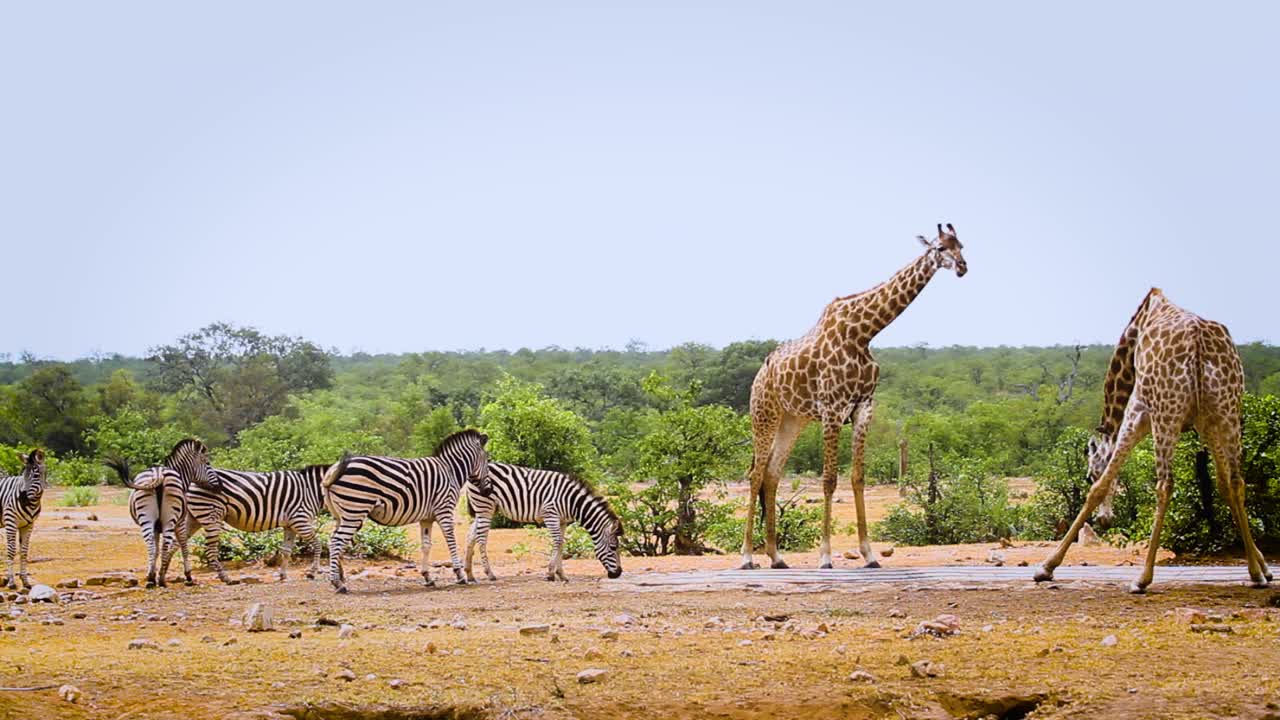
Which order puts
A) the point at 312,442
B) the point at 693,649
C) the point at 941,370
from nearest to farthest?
the point at 693,649
the point at 312,442
the point at 941,370

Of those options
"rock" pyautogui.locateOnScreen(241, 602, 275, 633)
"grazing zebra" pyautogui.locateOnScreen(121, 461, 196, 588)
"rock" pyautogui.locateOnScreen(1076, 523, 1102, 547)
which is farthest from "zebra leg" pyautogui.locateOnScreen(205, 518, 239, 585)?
"rock" pyautogui.locateOnScreen(1076, 523, 1102, 547)

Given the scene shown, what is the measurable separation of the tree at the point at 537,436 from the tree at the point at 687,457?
3058 mm

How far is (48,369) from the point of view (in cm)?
4503

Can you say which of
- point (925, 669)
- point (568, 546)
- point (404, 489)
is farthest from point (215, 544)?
point (925, 669)

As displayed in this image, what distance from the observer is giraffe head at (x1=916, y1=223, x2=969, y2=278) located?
13203mm

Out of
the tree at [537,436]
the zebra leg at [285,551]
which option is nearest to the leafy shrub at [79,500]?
the tree at [537,436]

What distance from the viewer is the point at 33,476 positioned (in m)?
14.1

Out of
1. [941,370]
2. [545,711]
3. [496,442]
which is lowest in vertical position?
[545,711]

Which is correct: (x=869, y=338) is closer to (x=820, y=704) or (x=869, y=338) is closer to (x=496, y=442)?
(x=820, y=704)

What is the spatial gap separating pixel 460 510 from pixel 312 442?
5061 mm

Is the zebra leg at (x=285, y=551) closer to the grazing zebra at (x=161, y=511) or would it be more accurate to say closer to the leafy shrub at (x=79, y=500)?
the grazing zebra at (x=161, y=511)

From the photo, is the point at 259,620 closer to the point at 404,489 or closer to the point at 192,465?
the point at 404,489

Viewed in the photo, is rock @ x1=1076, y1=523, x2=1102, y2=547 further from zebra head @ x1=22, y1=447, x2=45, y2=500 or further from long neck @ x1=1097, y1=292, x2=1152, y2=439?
zebra head @ x1=22, y1=447, x2=45, y2=500

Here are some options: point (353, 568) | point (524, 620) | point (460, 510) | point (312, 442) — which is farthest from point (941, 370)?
point (524, 620)
